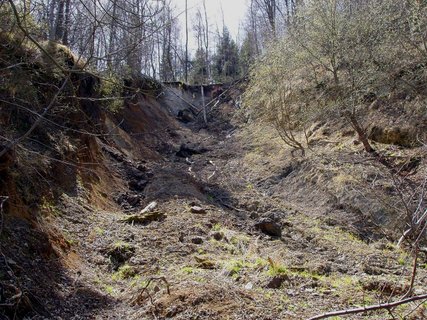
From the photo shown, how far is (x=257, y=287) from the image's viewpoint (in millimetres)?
4914

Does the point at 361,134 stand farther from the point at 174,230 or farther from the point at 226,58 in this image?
the point at 226,58

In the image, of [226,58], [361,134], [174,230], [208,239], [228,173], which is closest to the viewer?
[208,239]

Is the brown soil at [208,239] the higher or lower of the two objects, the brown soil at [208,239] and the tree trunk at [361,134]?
the lower

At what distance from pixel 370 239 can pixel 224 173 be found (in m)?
5.83

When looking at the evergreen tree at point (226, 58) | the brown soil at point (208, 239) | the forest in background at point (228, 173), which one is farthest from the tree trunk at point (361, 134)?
the evergreen tree at point (226, 58)

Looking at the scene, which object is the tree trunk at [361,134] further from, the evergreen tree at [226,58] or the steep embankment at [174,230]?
the evergreen tree at [226,58]

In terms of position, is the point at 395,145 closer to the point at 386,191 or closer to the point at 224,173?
the point at 386,191

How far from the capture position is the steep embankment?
438 centimetres

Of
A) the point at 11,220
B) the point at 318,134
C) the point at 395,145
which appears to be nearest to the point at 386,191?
the point at 395,145

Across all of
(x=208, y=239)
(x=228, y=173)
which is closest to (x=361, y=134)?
(x=228, y=173)

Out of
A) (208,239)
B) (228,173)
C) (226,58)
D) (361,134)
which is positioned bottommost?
(208,239)

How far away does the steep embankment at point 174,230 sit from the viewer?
14.4ft

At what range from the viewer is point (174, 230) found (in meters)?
7.11

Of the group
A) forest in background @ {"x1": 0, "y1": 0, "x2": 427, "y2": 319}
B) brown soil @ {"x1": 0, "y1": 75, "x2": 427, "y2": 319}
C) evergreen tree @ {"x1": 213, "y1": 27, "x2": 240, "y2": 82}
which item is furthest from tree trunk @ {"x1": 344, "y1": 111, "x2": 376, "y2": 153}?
evergreen tree @ {"x1": 213, "y1": 27, "x2": 240, "y2": 82}
